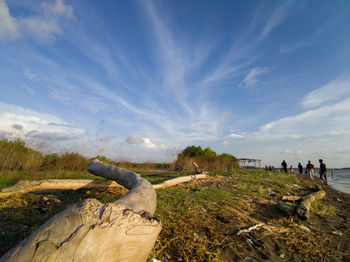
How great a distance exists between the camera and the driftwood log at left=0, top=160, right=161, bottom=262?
103cm

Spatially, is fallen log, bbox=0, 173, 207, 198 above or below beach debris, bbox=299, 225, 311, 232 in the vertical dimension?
above

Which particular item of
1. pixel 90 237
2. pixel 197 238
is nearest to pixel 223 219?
pixel 197 238

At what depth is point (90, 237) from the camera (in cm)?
114

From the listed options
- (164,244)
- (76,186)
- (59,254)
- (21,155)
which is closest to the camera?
(59,254)

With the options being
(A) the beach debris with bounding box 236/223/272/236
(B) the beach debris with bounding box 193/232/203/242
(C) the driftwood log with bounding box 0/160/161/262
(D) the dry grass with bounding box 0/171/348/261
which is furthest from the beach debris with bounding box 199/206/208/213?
(C) the driftwood log with bounding box 0/160/161/262

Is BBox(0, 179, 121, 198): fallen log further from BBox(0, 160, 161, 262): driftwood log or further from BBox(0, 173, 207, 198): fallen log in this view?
A: BBox(0, 160, 161, 262): driftwood log

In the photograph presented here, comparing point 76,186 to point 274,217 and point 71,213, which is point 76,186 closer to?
point 71,213

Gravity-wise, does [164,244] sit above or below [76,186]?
below

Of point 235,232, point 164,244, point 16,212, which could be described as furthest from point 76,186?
point 235,232

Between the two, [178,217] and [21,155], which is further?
[21,155]

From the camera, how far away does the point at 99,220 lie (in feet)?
4.00

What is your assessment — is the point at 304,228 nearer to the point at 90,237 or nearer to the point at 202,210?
the point at 202,210

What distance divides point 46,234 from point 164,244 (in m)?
1.34

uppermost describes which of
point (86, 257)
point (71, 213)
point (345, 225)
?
point (71, 213)
